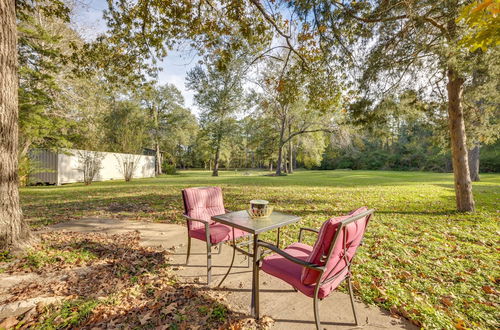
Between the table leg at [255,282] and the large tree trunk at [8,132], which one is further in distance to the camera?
the large tree trunk at [8,132]

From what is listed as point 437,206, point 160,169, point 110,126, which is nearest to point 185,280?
point 437,206

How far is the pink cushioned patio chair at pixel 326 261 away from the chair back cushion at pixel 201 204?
1.78 m

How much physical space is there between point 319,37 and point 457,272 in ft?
19.7

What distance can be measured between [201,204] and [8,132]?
3159mm

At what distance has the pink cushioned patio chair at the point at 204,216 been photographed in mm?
3404

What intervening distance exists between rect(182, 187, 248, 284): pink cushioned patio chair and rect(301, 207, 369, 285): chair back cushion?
4.96 feet

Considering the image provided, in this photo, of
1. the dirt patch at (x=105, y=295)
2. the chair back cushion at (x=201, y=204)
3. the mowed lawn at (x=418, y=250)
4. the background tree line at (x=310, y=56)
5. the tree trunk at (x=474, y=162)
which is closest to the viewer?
the dirt patch at (x=105, y=295)

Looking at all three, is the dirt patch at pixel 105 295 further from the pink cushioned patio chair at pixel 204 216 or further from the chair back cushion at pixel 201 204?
the chair back cushion at pixel 201 204

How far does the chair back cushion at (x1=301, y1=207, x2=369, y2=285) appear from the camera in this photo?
185 cm

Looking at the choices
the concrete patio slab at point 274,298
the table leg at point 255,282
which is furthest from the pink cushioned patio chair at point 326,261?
the concrete patio slab at point 274,298

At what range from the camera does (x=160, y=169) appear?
31953 millimetres

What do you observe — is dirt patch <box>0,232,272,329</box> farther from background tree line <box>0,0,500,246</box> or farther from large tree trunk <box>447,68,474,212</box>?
large tree trunk <box>447,68,474,212</box>

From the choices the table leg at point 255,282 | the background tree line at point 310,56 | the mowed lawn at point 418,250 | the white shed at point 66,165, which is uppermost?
the background tree line at point 310,56

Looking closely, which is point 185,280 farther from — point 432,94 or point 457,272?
point 432,94
